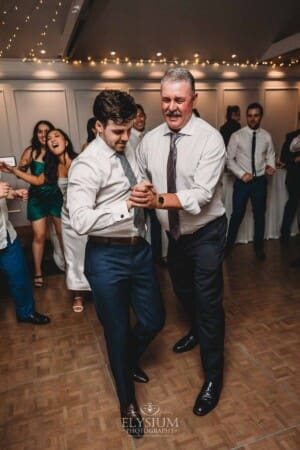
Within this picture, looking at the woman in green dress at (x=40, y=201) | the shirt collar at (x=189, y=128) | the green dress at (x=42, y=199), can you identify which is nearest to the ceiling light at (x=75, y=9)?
the woman in green dress at (x=40, y=201)

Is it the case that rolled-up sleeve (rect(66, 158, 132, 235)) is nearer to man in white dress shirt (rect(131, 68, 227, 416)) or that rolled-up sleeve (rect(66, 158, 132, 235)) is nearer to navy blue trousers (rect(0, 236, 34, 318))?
man in white dress shirt (rect(131, 68, 227, 416))

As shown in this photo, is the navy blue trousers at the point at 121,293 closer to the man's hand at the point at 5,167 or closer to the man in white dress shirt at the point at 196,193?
the man in white dress shirt at the point at 196,193

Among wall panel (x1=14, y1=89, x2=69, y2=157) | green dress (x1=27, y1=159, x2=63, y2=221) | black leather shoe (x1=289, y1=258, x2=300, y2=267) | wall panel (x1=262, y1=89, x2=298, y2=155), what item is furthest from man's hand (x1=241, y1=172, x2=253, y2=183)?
wall panel (x1=262, y1=89, x2=298, y2=155)

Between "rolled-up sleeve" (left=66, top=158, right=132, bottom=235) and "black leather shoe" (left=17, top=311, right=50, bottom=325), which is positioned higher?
"rolled-up sleeve" (left=66, top=158, right=132, bottom=235)

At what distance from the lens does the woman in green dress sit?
3312 millimetres

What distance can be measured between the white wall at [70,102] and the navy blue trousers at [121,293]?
4527 millimetres

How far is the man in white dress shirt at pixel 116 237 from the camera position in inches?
56.7

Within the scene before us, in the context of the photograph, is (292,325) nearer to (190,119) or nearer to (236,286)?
(236,286)

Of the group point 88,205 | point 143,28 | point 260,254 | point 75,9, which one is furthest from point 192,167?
point 143,28

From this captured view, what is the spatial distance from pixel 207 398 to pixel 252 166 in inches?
114

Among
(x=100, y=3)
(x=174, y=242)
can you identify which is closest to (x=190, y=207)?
(x=174, y=242)

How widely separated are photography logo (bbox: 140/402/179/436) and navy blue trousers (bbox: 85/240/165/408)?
16 centimetres

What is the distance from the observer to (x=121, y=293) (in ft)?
5.33

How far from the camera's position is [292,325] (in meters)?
2.54
